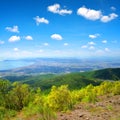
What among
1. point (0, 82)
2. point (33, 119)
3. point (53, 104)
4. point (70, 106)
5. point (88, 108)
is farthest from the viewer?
point (0, 82)

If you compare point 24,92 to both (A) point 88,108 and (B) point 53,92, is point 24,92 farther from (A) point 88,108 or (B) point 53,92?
(A) point 88,108

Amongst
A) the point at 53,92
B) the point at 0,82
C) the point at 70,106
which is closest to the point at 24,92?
the point at 0,82

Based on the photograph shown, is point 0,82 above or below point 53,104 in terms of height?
above

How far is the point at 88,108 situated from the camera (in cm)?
3538

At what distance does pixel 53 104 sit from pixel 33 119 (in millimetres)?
9966

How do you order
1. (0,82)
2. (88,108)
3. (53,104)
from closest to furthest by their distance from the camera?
(88,108), (53,104), (0,82)

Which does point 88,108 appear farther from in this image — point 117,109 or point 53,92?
point 53,92

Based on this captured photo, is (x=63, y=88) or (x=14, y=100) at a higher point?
(x=63, y=88)

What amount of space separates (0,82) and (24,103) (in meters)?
7.98

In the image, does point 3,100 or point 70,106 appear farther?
point 3,100

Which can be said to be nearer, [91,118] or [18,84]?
[91,118]

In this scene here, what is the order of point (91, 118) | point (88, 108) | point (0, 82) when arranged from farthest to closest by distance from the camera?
point (0, 82)
point (88, 108)
point (91, 118)

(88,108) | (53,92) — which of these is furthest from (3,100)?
(88,108)

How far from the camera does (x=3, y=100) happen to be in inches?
2165
